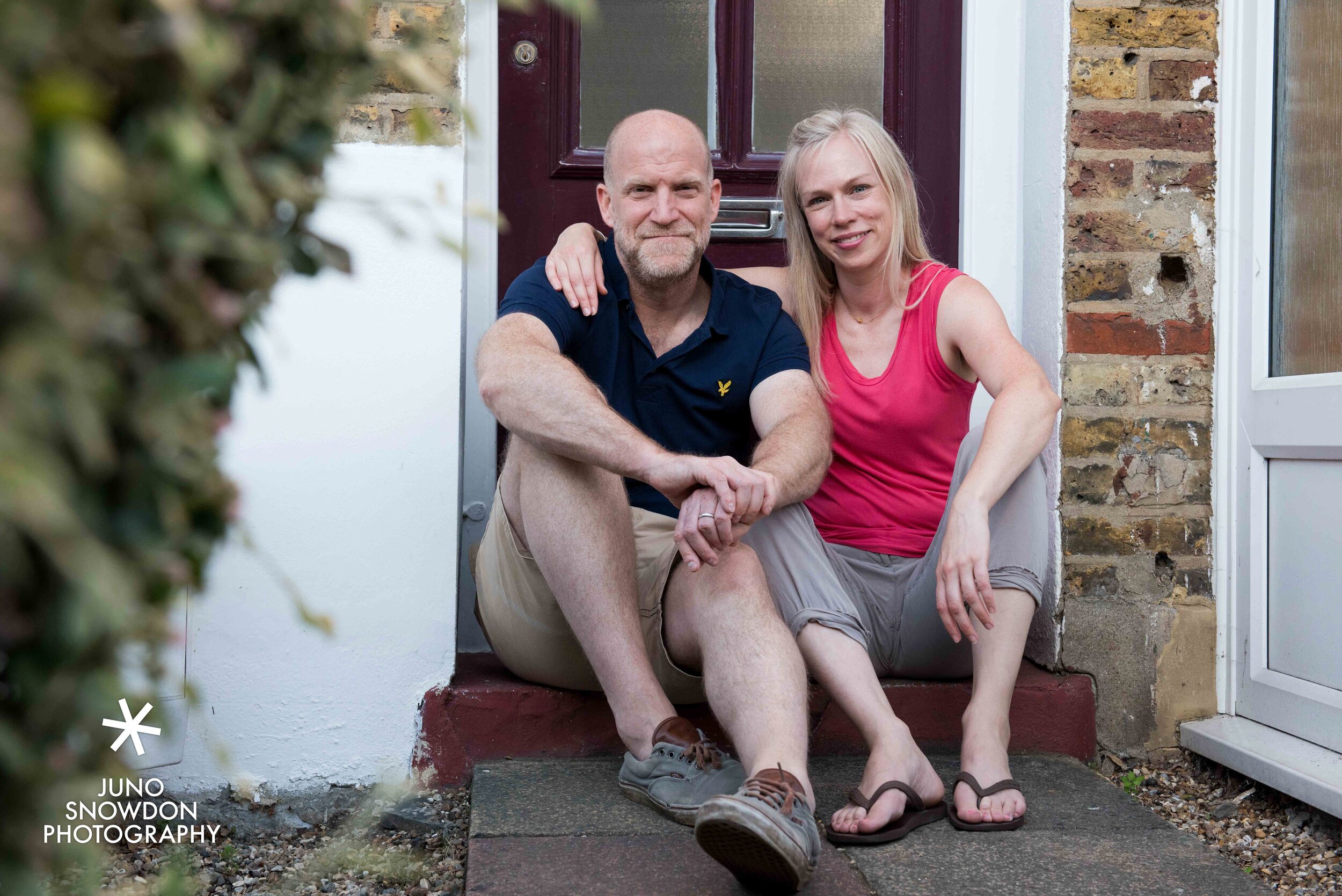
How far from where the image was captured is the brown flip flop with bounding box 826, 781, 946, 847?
5.55ft

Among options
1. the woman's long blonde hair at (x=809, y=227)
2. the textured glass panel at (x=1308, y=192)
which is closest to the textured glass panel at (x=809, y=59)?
the woman's long blonde hair at (x=809, y=227)

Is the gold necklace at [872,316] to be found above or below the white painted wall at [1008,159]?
below

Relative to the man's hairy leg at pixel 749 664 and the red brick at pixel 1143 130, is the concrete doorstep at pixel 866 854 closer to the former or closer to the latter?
the man's hairy leg at pixel 749 664

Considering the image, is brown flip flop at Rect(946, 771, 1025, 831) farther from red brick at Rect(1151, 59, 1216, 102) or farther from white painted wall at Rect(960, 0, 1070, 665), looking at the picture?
red brick at Rect(1151, 59, 1216, 102)

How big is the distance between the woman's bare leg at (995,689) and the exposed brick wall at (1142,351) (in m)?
0.43

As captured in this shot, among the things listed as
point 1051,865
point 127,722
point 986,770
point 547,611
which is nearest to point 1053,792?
point 986,770

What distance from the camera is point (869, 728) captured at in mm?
1807

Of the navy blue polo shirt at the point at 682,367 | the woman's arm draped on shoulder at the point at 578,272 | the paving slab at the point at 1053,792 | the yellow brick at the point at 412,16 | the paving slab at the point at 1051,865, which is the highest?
the yellow brick at the point at 412,16

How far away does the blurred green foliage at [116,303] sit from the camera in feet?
1.26

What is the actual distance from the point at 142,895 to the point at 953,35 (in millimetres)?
2511

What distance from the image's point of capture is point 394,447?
2.12 m

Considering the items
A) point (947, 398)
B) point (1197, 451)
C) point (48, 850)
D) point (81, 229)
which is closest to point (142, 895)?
point (48, 850)

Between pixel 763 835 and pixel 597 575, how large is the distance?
58 centimetres

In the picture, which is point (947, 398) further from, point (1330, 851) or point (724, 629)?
point (1330, 851)
